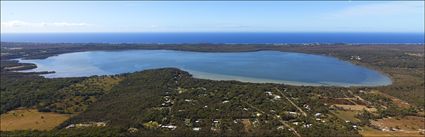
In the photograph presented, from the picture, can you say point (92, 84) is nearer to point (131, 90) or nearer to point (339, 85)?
point (131, 90)

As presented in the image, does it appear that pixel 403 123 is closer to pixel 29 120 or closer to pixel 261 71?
pixel 29 120

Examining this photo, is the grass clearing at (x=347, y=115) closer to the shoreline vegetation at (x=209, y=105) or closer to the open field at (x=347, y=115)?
the open field at (x=347, y=115)

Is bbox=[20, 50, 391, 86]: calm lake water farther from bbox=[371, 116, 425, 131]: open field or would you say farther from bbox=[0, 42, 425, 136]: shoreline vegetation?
bbox=[371, 116, 425, 131]: open field

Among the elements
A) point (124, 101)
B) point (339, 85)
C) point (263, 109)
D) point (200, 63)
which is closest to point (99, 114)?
point (124, 101)

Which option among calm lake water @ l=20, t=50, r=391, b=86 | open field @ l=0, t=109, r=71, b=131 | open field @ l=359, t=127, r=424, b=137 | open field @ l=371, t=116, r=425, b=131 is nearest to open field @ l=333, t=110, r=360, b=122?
open field @ l=371, t=116, r=425, b=131

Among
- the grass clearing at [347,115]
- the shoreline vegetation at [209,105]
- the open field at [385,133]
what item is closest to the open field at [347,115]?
the grass clearing at [347,115]
